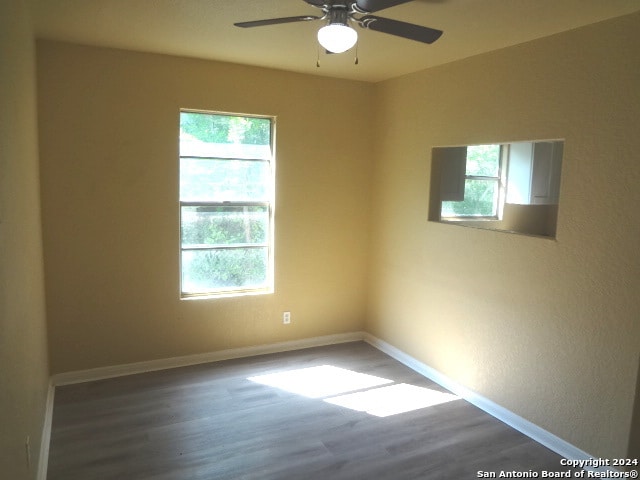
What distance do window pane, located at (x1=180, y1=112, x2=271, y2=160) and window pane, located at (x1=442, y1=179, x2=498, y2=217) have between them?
164cm

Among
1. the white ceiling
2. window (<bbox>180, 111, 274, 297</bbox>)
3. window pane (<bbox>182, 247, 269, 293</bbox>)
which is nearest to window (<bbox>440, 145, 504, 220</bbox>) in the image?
the white ceiling

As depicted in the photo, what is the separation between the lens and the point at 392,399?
11.3ft

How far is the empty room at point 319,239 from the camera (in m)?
2.49

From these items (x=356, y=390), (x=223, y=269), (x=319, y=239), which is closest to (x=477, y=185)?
(x=319, y=239)

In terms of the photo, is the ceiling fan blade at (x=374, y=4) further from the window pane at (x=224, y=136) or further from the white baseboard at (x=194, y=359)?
the white baseboard at (x=194, y=359)

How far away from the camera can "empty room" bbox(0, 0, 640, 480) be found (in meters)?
2.49

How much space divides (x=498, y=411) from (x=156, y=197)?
298cm

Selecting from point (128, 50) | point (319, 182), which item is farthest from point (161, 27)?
point (319, 182)

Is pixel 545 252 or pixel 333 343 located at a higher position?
pixel 545 252

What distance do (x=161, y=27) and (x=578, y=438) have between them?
11.5 ft

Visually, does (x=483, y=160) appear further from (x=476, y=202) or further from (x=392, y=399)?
(x=392, y=399)

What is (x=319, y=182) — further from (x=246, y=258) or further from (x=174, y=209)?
(x=174, y=209)

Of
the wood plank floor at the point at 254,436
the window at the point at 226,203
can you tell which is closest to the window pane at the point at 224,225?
the window at the point at 226,203

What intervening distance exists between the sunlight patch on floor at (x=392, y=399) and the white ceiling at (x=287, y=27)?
249 centimetres
